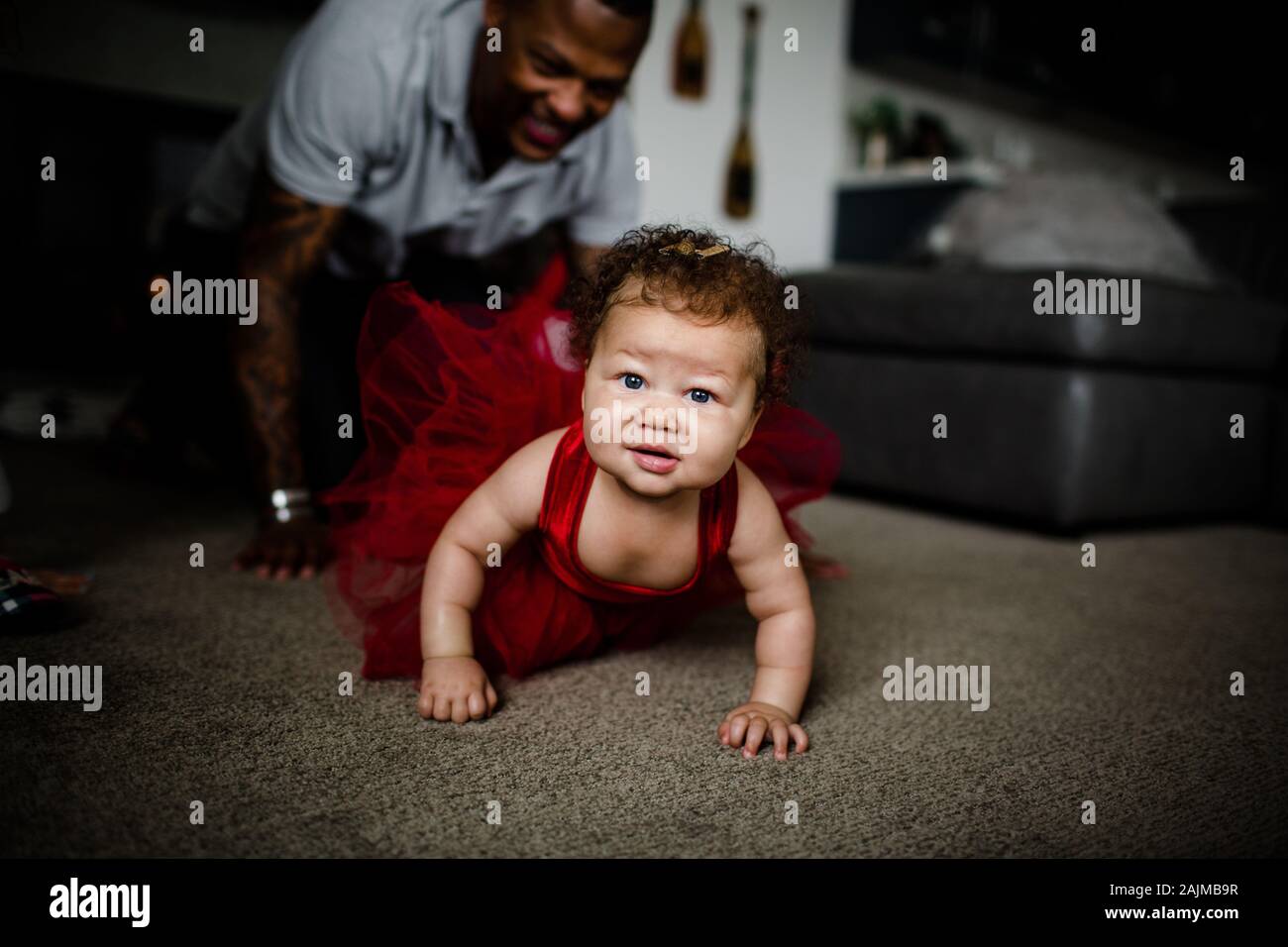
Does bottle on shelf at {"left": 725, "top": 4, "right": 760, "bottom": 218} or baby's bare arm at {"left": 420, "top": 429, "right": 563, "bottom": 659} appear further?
bottle on shelf at {"left": 725, "top": 4, "right": 760, "bottom": 218}

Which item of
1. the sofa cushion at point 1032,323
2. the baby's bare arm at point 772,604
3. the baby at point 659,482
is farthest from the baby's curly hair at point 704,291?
the sofa cushion at point 1032,323

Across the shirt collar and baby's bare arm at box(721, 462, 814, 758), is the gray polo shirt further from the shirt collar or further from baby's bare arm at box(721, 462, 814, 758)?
baby's bare arm at box(721, 462, 814, 758)

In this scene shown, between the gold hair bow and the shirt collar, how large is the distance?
1.87 ft

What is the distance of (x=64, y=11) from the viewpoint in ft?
9.44

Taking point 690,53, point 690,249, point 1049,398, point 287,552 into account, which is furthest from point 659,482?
point 690,53

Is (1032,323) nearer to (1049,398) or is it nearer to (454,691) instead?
(1049,398)

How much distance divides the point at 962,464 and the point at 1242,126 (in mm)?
3605

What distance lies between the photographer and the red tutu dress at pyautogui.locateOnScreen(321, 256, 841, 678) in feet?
2.85

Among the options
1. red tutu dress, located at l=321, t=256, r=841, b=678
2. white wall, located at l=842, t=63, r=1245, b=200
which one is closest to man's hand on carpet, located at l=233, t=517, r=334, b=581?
red tutu dress, located at l=321, t=256, r=841, b=678

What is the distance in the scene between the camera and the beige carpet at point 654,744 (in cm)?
60

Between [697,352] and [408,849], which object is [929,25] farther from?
[408,849]

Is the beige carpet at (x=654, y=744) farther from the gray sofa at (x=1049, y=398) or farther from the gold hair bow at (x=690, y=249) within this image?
the gray sofa at (x=1049, y=398)

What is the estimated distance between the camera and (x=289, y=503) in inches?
47.0
